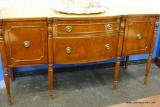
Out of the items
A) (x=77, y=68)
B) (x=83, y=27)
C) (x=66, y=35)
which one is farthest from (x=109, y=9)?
(x=77, y=68)

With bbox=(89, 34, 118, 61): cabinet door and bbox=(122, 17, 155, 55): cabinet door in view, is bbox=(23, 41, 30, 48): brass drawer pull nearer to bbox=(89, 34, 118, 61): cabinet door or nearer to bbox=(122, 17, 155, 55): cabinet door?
bbox=(89, 34, 118, 61): cabinet door

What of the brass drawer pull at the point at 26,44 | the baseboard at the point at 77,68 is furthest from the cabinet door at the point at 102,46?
the baseboard at the point at 77,68

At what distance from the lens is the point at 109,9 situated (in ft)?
6.01

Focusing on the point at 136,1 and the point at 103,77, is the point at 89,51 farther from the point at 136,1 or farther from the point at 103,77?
the point at 136,1

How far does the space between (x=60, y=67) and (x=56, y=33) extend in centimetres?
79

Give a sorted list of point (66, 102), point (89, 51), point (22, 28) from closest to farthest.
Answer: point (22, 28) → point (89, 51) → point (66, 102)

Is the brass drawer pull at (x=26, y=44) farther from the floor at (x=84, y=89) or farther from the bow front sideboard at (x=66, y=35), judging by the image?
the floor at (x=84, y=89)

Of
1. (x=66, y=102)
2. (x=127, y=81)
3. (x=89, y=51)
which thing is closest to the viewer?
(x=89, y=51)

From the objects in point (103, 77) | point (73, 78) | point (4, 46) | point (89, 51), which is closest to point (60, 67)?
point (73, 78)

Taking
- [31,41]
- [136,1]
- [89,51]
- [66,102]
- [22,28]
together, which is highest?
[136,1]

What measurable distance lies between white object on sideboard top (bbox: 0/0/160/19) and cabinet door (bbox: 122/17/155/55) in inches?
3.7

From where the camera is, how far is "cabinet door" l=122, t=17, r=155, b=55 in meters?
1.69

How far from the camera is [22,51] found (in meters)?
1.50

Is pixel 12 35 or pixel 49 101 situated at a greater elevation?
pixel 12 35
